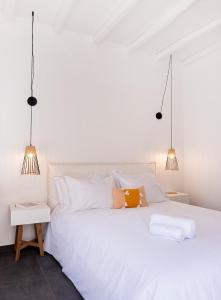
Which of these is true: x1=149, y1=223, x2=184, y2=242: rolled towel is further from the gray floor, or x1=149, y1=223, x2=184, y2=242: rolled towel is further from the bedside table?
the bedside table

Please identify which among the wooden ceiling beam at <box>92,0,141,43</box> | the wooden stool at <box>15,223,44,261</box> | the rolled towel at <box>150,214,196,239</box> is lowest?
the wooden stool at <box>15,223,44,261</box>

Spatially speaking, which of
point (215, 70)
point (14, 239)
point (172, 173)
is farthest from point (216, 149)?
Answer: point (14, 239)

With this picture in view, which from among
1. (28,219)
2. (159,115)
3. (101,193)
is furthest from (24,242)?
(159,115)

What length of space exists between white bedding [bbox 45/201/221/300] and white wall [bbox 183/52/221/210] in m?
1.23

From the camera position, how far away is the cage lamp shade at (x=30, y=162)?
122 inches

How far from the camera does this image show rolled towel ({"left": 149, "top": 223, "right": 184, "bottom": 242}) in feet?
6.19

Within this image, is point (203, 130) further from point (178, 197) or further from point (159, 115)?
point (178, 197)

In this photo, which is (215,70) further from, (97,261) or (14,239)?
(14,239)

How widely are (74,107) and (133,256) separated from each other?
91.3 inches

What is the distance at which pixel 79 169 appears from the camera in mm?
3467

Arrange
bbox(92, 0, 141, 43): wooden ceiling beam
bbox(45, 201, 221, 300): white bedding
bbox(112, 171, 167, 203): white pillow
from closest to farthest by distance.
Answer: bbox(45, 201, 221, 300): white bedding, bbox(92, 0, 141, 43): wooden ceiling beam, bbox(112, 171, 167, 203): white pillow

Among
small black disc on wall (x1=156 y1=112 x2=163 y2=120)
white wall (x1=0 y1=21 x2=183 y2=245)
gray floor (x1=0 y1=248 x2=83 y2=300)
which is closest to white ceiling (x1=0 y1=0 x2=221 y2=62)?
white wall (x1=0 y1=21 x2=183 y2=245)

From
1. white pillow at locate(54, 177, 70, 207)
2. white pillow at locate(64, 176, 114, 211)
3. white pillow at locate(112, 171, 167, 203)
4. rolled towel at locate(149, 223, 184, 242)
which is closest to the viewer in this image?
rolled towel at locate(149, 223, 184, 242)

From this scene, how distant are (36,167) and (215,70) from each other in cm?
281
